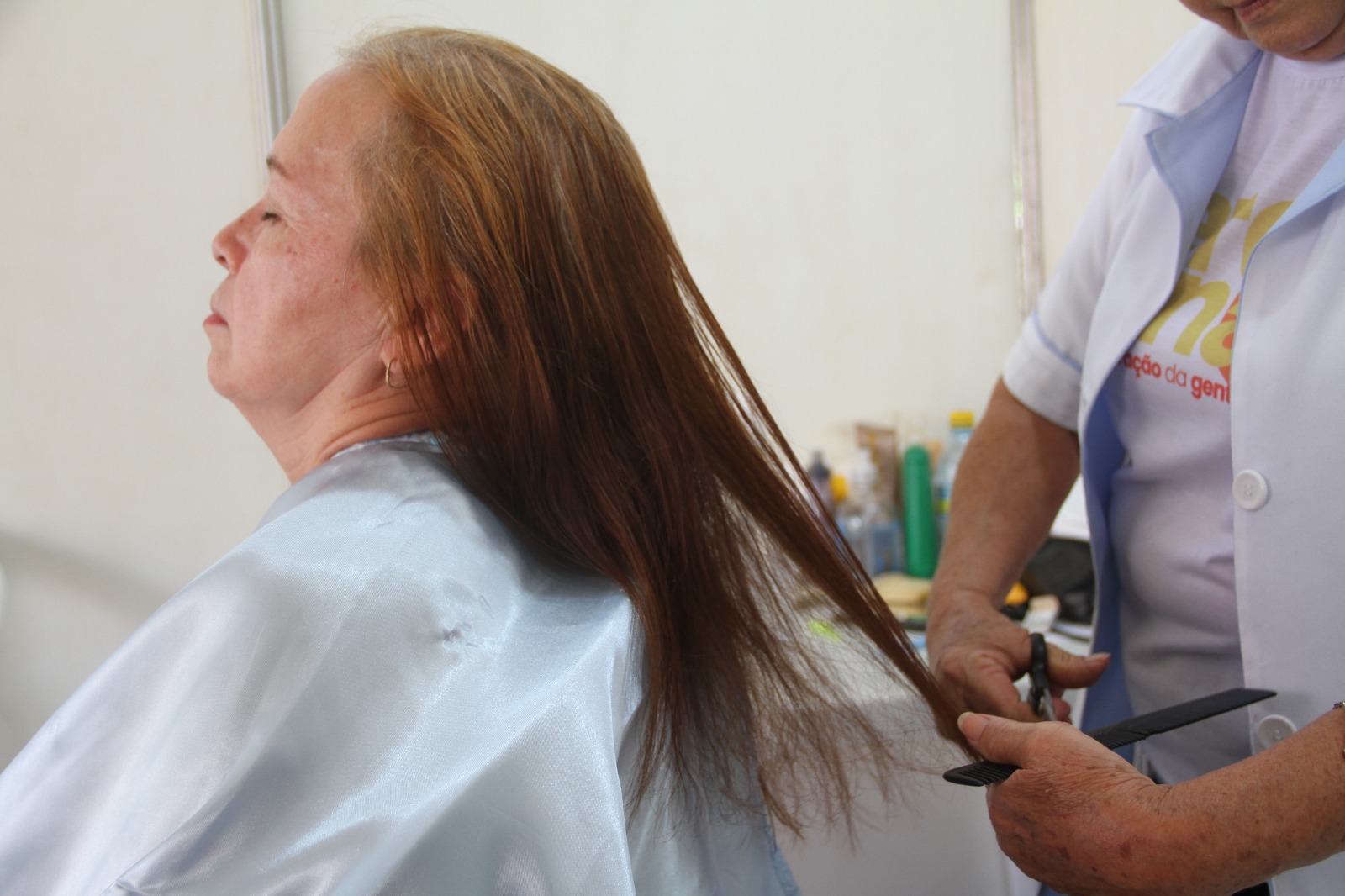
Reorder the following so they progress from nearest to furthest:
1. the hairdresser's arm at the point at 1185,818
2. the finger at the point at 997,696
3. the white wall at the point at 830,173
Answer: the hairdresser's arm at the point at 1185,818 < the finger at the point at 997,696 < the white wall at the point at 830,173

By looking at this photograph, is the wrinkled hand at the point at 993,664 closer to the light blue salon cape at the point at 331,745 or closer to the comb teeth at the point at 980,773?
A: the comb teeth at the point at 980,773

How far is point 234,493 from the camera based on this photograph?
83.0 inches

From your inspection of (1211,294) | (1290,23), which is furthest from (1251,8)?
(1211,294)

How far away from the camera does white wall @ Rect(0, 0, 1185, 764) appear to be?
1934 mm

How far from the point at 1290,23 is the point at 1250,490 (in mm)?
456

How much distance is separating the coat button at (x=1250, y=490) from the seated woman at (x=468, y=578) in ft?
1.21

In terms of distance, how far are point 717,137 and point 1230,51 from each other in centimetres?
131

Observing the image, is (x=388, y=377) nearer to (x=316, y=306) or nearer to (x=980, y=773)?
(x=316, y=306)

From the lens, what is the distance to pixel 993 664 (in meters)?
1.14

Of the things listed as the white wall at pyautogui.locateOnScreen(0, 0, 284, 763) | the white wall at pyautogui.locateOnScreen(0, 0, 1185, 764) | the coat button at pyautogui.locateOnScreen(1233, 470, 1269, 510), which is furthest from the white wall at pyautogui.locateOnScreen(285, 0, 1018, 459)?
the coat button at pyautogui.locateOnScreen(1233, 470, 1269, 510)

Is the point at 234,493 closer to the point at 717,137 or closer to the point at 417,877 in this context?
the point at 717,137

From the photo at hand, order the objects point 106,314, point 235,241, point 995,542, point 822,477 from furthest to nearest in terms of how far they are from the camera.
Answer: point 822,477, point 106,314, point 995,542, point 235,241

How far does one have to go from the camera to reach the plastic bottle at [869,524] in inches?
92.4

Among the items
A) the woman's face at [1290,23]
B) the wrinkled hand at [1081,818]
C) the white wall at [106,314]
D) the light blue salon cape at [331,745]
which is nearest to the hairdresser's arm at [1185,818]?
the wrinkled hand at [1081,818]
